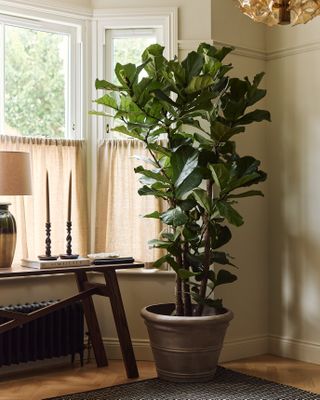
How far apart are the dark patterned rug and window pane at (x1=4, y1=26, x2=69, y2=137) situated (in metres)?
1.88

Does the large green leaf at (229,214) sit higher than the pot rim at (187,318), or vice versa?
the large green leaf at (229,214)

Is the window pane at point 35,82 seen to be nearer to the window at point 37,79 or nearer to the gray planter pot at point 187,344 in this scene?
the window at point 37,79

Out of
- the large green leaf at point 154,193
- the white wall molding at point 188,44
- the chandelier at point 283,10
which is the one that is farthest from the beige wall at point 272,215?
the chandelier at point 283,10

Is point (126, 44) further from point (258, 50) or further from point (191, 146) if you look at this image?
point (191, 146)

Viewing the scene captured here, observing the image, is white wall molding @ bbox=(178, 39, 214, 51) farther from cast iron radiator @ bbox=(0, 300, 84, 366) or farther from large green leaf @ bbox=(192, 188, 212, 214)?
cast iron radiator @ bbox=(0, 300, 84, 366)

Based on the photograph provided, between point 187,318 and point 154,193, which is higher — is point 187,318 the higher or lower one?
the lower one

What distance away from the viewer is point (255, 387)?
13.8ft

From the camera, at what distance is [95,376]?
4.52 meters

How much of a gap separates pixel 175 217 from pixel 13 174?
100cm

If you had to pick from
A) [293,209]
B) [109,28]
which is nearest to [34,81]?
[109,28]

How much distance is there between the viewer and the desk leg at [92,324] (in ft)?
15.7

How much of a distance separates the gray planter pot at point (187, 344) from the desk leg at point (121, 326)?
203 millimetres

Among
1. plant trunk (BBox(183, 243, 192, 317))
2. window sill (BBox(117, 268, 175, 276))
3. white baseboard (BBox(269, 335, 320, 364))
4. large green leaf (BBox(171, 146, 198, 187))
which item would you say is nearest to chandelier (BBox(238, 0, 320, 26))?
large green leaf (BBox(171, 146, 198, 187))

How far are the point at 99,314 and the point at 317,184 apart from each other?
1797mm
